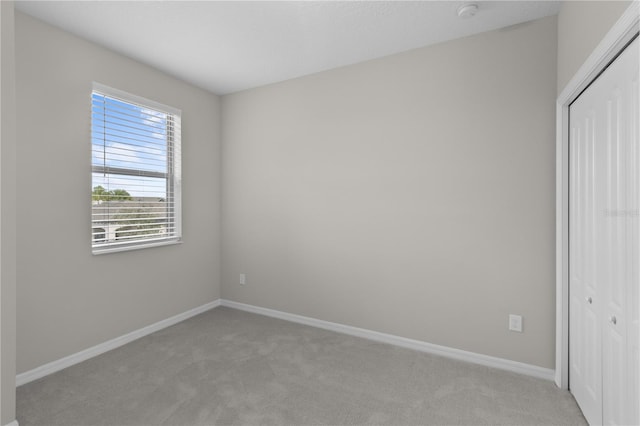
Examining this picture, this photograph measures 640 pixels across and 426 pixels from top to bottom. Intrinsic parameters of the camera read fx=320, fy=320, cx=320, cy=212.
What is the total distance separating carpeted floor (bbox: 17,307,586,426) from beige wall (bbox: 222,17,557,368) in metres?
0.39

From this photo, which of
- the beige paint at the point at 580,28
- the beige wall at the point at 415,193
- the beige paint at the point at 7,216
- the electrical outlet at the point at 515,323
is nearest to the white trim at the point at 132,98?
the beige wall at the point at 415,193

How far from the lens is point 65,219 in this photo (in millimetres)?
2469

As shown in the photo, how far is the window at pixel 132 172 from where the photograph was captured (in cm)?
271

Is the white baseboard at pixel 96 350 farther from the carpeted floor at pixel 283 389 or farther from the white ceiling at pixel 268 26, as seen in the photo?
the white ceiling at pixel 268 26

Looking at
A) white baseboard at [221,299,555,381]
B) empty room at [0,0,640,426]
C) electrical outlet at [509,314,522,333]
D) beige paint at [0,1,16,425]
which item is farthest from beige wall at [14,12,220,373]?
electrical outlet at [509,314,522,333]

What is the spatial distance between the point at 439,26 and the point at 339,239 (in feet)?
6.41

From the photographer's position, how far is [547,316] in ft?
7.59

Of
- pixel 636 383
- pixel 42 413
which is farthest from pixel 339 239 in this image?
pixel 42 413

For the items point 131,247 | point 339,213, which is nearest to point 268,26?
point 339,213

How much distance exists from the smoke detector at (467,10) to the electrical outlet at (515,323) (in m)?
2.18

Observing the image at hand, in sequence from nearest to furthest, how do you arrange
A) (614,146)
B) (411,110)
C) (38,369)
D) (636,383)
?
(636,383) → (614,146) → (38,369) → (411,110)

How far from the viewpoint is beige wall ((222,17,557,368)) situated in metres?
2.35

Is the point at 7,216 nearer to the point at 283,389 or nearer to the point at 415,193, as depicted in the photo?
the point at 283,389

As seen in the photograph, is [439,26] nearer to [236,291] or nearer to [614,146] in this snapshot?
[614,146]
